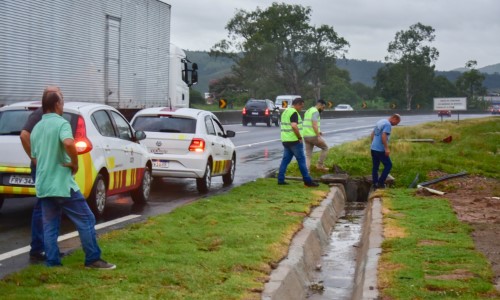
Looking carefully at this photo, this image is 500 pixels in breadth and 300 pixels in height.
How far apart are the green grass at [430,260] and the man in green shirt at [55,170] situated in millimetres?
2711

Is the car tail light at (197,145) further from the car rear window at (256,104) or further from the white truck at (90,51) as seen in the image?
the car rear window at (256,104)

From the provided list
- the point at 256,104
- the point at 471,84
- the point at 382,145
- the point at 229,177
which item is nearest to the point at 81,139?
the point at 229,177

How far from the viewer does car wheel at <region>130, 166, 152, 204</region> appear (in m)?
13.7

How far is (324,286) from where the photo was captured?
9117 mm

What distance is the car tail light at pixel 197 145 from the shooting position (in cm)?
1534

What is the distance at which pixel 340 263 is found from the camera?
10500mm

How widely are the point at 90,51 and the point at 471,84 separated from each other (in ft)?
418

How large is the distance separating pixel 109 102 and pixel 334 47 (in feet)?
275

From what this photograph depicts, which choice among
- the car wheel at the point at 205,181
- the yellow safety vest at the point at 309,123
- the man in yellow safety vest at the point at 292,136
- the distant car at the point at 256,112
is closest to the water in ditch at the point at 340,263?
the man in yellow safety vest at the point at 292,136

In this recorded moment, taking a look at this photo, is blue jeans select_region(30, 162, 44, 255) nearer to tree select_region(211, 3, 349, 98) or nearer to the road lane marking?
the road lane marking

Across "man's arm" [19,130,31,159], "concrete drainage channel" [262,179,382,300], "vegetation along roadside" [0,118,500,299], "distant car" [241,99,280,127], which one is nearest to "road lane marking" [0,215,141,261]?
"vegetation along roadside" [0,118,500,299]

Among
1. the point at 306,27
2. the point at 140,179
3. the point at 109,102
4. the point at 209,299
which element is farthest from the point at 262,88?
the point at 209,299

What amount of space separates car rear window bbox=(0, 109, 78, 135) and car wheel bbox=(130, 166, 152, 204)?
254 cm

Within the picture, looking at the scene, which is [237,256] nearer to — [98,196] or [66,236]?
[66,236]
